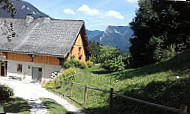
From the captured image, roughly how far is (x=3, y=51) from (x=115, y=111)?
2183 centimetres

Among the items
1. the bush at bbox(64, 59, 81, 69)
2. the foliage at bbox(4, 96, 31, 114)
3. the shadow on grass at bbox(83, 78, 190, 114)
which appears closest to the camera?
the shadow on grass at bbox(83, 78, 190, 114)

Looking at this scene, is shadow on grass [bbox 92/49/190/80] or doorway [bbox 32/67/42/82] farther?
doorway [bbox 32/67/42/82]

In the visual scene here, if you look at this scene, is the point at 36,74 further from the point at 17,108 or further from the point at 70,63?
the point at 17,108

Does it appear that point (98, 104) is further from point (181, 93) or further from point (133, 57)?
point (133, 57)

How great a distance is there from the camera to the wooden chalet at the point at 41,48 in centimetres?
2398

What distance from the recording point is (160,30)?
23328 millimetres

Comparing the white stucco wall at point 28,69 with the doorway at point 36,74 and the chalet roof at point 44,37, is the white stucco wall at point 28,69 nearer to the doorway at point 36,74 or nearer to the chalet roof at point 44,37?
the doorway at point 36,74

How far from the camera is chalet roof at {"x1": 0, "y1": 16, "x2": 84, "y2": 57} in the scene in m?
24.1

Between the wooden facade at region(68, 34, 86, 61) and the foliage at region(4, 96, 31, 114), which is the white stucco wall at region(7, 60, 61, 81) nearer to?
the wooden facade at region(68, 34, 86, 61)

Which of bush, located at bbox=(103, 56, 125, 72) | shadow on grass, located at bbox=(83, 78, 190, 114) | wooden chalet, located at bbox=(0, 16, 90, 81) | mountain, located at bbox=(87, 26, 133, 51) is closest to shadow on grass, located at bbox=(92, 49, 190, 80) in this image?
shadow on grass, located at bbox=(83, 78, 190, 114)

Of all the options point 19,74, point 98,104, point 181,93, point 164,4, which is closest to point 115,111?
point 98,104

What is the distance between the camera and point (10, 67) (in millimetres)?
26234

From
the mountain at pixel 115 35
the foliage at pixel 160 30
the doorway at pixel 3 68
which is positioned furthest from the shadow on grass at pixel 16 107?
the mountain at pixel 115 35

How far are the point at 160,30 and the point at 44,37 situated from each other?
14.6 meters
